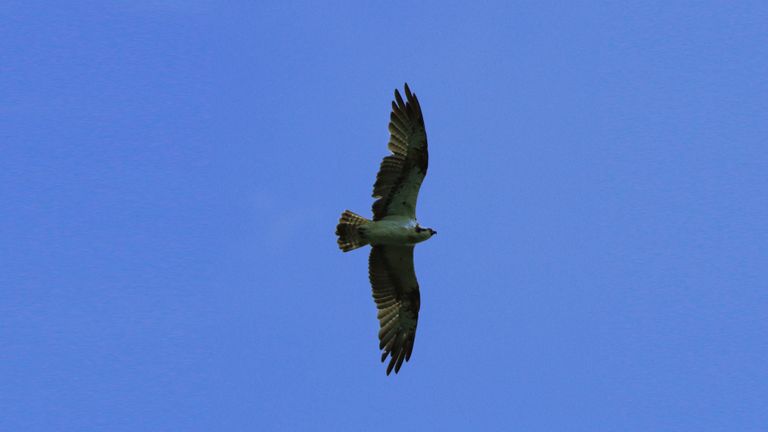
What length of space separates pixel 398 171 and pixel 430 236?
1.40 meters

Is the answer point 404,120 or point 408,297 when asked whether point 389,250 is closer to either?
point 408,297

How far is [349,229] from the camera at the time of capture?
58.7 feet

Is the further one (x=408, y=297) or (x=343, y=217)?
(x=408, y=297)

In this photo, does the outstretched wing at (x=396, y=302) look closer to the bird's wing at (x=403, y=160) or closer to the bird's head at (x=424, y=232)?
the bird's head at (x=424, y=232)

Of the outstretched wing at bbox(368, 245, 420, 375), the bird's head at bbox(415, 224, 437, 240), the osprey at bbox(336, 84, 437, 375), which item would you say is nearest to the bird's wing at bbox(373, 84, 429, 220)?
the osprey at bbox(336, 84, 437, 375)

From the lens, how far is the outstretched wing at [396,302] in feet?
62.1

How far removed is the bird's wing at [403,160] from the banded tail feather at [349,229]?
0.34 meters

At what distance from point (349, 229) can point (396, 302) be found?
2186 mm

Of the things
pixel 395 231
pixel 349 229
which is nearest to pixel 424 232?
pixel 395 231

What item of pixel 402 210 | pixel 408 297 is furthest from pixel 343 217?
pixel 408 297

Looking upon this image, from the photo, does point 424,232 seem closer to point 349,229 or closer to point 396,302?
point 349,229

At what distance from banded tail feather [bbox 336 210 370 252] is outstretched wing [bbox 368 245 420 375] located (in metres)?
0.97

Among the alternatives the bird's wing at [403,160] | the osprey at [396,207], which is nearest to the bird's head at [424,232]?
the osprey at [396,207]

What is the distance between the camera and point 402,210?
18.1 meters
